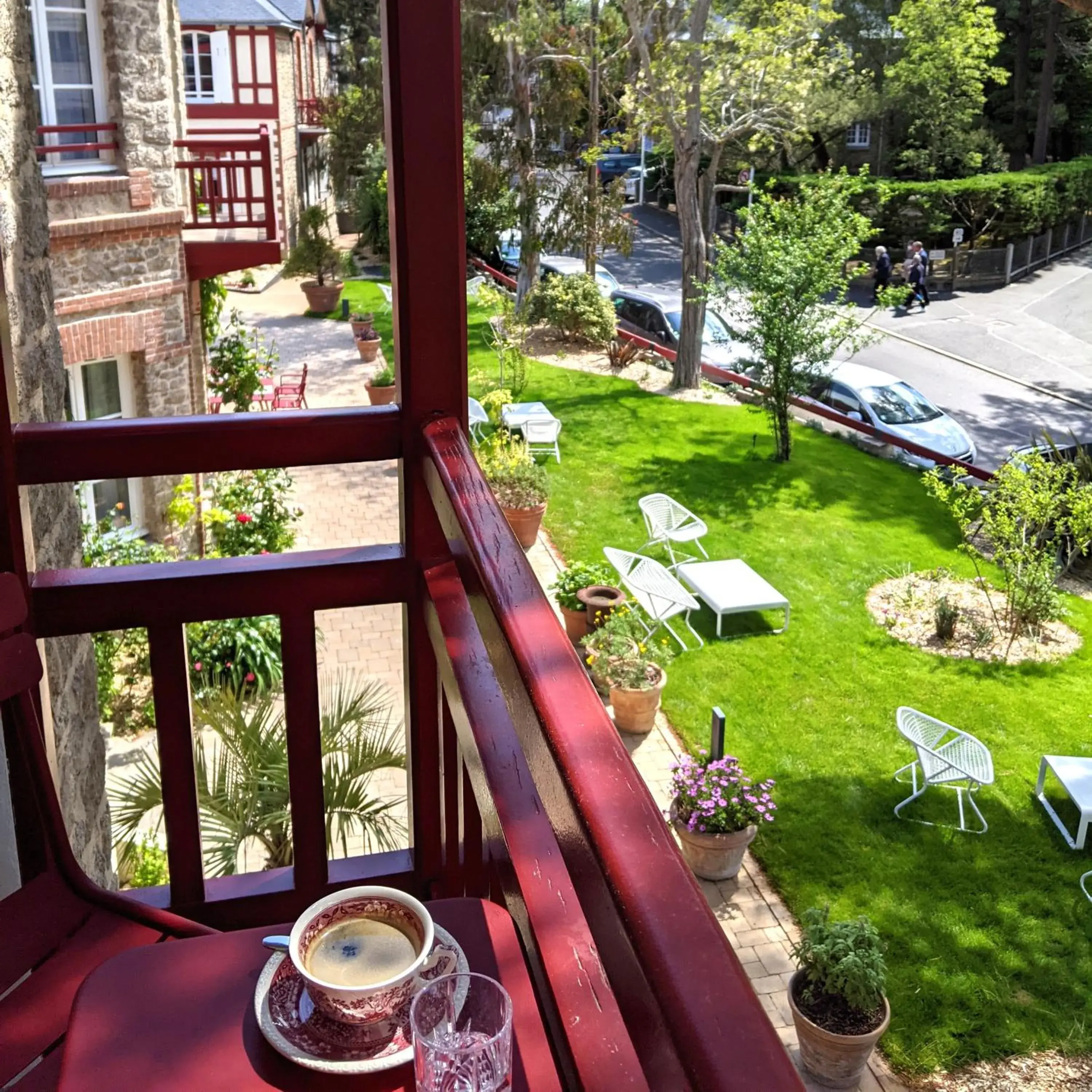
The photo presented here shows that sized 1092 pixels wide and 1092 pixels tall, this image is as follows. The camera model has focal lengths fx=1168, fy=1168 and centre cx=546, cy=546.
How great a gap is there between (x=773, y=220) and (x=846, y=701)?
747 cm

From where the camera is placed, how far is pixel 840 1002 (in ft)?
17.8

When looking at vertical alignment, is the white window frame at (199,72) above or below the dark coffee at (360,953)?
above

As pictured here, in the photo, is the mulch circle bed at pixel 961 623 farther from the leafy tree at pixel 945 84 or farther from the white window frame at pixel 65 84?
the leafy tree at pixel 945 84

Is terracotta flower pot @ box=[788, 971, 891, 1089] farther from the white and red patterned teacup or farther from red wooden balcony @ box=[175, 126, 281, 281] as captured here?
red wooden balcony @ box=[175, 126, 281, 281]

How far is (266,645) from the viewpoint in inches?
326

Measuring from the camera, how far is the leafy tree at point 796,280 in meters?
12.6

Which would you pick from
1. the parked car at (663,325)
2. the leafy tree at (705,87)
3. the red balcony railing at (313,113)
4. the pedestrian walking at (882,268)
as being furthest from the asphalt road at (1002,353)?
the red balcony railing at (313,113)

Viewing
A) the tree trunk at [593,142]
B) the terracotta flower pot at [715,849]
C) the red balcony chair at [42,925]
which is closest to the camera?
the red balcony chair at [42,925]

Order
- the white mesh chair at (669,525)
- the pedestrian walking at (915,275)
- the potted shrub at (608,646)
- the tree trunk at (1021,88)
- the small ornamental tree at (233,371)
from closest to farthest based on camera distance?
the potted shrub at (608,646) → the white mesh chair at (669,525) → the small ornamental tree at (233,371) → the pedestrian walking at (915,275) → the tree trunk at (1021,88)

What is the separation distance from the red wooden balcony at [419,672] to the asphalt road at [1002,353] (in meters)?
12.6

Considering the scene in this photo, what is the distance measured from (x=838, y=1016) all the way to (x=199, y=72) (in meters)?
21.6

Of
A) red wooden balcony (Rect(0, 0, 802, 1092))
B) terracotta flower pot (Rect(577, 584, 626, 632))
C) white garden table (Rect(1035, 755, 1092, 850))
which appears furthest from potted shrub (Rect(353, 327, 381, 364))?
red wooden balcony (Rect(0, 0, 802, 1092))

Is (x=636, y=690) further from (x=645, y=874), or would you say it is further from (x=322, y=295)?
(x=322, y=295)

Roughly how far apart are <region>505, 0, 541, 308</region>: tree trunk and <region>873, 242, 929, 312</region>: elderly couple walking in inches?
325
